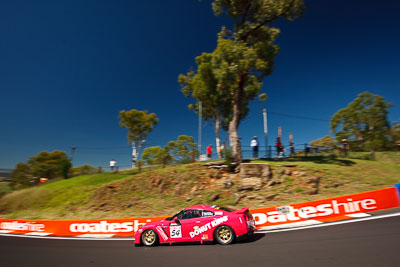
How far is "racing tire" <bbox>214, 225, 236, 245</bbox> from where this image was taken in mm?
7270

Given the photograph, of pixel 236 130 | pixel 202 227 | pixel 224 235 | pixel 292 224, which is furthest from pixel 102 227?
pixel 236 130

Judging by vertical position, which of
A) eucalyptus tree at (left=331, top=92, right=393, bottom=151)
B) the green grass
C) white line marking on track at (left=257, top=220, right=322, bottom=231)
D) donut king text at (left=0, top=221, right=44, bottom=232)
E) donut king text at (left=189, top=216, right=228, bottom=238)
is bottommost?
donut king text at (left=0, top=221, right=44, bottom=232)

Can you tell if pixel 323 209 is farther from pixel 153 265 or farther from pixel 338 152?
pixel 338 152

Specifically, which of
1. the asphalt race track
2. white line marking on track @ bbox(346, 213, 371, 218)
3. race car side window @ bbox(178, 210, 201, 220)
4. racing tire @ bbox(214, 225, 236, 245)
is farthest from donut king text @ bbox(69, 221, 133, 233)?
white line marking on track @ bbox(346, 213, 371, 218)

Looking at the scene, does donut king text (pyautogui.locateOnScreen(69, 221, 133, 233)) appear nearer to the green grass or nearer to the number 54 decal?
the number 54 decal

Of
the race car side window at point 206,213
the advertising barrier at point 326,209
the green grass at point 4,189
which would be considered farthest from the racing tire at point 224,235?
the green grass at point 4,189

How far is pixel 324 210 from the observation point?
30.8 ft

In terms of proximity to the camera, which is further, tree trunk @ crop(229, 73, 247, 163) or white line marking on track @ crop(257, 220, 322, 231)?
tree trunk @ crop(229, 73, 247, 163)

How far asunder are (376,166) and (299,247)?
15.0 meters

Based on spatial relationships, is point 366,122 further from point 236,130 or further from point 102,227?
point 102,227

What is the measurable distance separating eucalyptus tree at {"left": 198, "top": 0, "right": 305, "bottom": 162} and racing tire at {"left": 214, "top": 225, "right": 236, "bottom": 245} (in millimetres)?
10749

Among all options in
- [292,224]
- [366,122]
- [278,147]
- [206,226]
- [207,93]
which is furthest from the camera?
[366,122]

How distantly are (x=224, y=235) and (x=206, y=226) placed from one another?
2.17ft

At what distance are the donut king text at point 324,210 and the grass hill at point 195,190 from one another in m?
3.62
